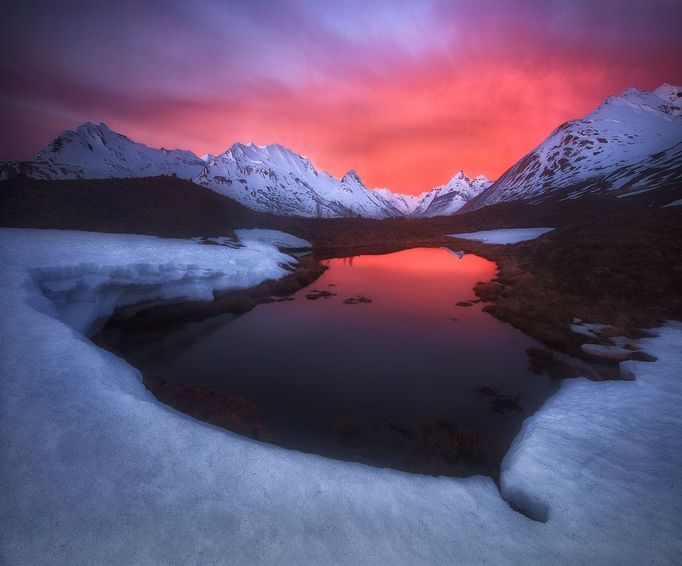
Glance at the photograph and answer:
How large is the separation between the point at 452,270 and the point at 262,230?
29.5 metres

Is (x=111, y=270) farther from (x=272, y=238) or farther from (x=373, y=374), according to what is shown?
(x=272, y=238)

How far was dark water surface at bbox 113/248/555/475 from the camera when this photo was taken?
29.9ft

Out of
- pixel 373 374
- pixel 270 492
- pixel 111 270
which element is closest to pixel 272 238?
pixel 111 270

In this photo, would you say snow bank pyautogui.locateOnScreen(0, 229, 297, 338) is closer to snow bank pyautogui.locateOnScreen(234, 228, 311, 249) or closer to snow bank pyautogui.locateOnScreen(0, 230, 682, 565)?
snow bank pyautogui.locateOnScreen(0, 230, 682, 565)

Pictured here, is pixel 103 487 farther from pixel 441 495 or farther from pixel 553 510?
pixel 553 510

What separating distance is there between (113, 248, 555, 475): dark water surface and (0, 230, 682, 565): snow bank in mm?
2244

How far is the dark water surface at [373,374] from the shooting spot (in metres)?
9.12

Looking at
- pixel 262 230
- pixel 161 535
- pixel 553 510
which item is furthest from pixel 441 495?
pixel 262 230

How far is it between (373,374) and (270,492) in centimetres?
842

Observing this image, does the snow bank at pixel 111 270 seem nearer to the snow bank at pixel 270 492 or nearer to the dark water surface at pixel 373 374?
the dark water surface at pixel 373 374

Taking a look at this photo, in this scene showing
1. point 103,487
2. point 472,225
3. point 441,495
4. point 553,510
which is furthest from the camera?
point 472,225

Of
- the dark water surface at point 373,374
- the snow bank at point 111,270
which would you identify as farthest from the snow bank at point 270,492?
the snow bank at point 111,270

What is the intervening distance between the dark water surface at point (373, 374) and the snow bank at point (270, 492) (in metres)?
2.24

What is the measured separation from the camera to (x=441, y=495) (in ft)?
19.2
